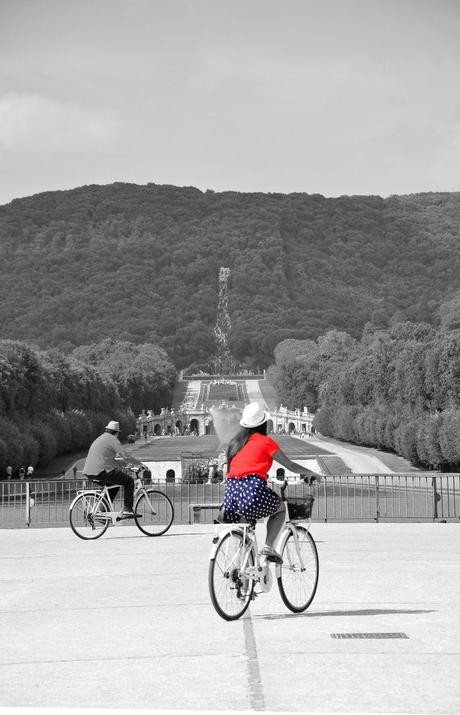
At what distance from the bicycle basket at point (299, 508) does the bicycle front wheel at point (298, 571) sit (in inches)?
4.4

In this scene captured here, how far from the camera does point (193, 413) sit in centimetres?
18888

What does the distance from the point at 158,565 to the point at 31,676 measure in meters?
7.47

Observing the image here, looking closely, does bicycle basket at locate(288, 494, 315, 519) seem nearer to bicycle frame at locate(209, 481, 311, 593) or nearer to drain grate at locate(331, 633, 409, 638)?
bicycle frame at locate(209, 481, 311, 593)

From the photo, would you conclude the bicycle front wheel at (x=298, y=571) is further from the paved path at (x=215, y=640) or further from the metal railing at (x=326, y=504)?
the metal railing at (x=326, y=504)

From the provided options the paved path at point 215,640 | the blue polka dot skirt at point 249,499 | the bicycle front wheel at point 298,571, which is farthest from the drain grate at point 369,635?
the blue polka dot skirt at point 249,499

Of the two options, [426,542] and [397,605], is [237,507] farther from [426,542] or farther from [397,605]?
[426,542]

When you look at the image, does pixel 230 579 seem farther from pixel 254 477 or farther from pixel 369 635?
pixel 369 635

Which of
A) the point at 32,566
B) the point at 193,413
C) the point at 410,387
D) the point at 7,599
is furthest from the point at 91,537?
the point at 193,413

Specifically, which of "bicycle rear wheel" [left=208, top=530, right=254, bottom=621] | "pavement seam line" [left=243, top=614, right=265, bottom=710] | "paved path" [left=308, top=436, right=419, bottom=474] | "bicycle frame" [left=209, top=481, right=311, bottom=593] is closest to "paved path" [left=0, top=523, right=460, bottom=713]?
"pavement seam line" [left=243, top=614, right=265, bottom=710]

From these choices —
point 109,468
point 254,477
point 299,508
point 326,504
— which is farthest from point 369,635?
point 326,504

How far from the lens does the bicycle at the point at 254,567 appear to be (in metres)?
10.6

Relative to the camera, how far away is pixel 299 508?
38.4ft

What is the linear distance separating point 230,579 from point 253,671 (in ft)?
7.75

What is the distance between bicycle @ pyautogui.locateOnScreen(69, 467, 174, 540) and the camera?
20031mm
